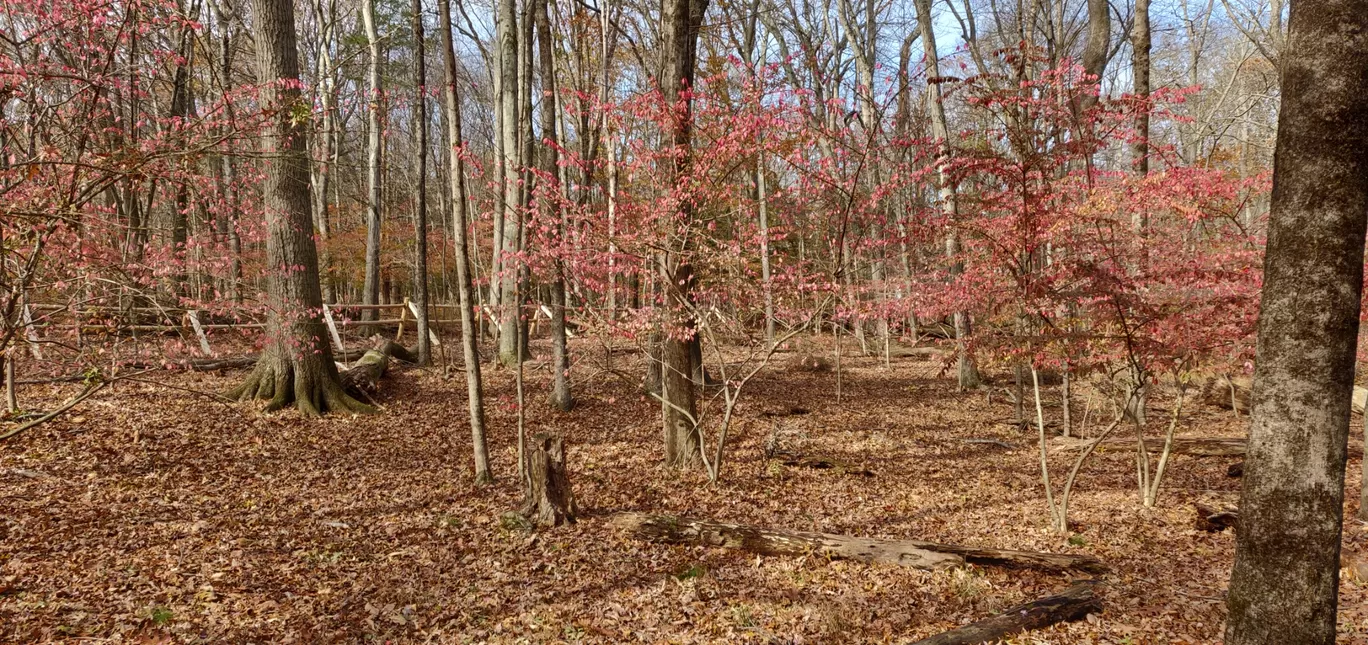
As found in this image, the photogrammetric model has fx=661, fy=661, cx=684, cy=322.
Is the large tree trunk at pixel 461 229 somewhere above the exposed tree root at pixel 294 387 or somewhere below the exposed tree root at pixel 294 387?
above

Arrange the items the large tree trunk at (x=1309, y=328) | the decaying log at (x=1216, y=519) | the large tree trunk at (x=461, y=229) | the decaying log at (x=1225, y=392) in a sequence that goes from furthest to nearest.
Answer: the decaying log at (x=1225, y=392)
the large tree trunk at (x=461, y=229)
the decaying log at (x=1216, y=519)
the large tree trunk at (x=1309, y=328)

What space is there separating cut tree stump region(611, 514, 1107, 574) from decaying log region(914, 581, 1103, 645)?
18.9 inches

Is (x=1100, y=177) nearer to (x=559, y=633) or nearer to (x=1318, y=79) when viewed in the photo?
(x=1318, y=79)

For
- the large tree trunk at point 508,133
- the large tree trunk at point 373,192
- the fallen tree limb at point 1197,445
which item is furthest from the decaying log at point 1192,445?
the large tree trunk at point 373,192

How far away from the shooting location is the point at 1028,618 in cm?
371

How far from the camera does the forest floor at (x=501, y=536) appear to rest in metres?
3.90

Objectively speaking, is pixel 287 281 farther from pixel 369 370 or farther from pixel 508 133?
pixel 508 133

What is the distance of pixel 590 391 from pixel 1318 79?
10116 millimetres

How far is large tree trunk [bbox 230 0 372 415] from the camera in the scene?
8.43 m

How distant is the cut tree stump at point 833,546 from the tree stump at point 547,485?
0.46 m

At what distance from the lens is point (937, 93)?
37.6 ft

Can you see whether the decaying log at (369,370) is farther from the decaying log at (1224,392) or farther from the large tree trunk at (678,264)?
the decaying log at (1224,392)

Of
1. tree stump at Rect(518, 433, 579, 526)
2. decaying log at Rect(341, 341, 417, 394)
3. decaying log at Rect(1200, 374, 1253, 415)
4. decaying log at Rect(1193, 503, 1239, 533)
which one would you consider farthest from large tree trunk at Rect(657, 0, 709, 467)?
decaying log at Rect(1200, 374, 1253, 415)

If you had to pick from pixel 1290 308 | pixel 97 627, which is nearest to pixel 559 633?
pixel 97 627
